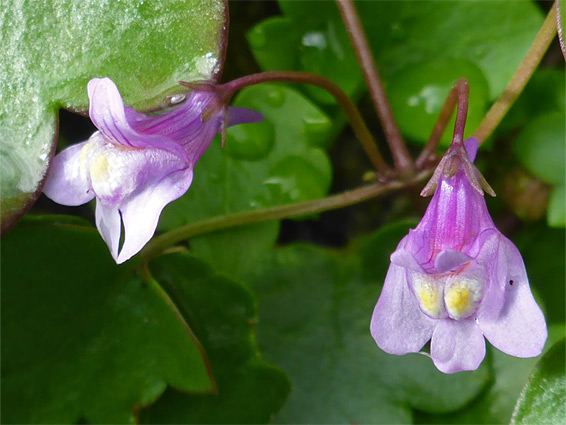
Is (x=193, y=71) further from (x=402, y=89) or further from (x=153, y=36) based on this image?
(x=402, y=89)

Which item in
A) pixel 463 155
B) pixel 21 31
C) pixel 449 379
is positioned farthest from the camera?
pixel 449 379

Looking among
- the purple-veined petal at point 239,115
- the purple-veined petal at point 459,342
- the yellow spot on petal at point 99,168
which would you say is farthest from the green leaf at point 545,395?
the yellow spot on petal at point 99,168

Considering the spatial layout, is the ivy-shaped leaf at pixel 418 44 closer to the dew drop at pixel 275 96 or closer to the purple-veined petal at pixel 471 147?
the dew drop at pixel 275 96

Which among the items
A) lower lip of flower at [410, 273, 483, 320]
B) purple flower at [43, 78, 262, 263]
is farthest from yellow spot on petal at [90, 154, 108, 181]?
lower lip of flower at [410, 273, 483, 320]

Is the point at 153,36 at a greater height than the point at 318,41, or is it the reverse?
the point at 153,36

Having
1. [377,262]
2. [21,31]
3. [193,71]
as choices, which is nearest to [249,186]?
Result: [377,262]

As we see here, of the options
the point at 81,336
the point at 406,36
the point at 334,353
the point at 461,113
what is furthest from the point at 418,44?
the point at 81,336

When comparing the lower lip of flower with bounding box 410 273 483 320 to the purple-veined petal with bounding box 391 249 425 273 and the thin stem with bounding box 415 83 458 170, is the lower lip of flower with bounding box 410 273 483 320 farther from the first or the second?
the thin stem with bounding box 415 83 458 170
